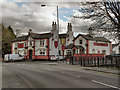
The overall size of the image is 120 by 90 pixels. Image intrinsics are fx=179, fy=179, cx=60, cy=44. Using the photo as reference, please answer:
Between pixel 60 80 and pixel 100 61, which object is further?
pixel 100 61

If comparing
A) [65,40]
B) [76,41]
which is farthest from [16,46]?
[76,41]

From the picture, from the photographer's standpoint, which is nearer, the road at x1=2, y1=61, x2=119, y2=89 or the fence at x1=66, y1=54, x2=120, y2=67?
the road at x1=2, y1=61, x2=119, y2=89

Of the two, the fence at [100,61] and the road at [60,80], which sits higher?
the fence at [100,61]

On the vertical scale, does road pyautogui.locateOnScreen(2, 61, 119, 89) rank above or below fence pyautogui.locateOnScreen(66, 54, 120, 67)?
below

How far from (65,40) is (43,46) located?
7.45 metres

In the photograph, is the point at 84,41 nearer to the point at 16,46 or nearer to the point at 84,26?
the point at 16,46

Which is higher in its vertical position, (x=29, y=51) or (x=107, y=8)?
(x=107, y=8)

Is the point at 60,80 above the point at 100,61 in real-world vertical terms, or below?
below

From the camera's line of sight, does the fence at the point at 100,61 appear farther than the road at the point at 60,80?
Yes

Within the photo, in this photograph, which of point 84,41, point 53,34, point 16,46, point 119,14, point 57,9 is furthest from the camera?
point 16,46

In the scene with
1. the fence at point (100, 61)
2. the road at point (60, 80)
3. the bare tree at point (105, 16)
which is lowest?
the road at point (60, 80)

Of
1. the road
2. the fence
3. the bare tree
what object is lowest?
the road

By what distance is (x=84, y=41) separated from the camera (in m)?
49.1

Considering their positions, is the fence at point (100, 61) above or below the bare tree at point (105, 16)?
below
